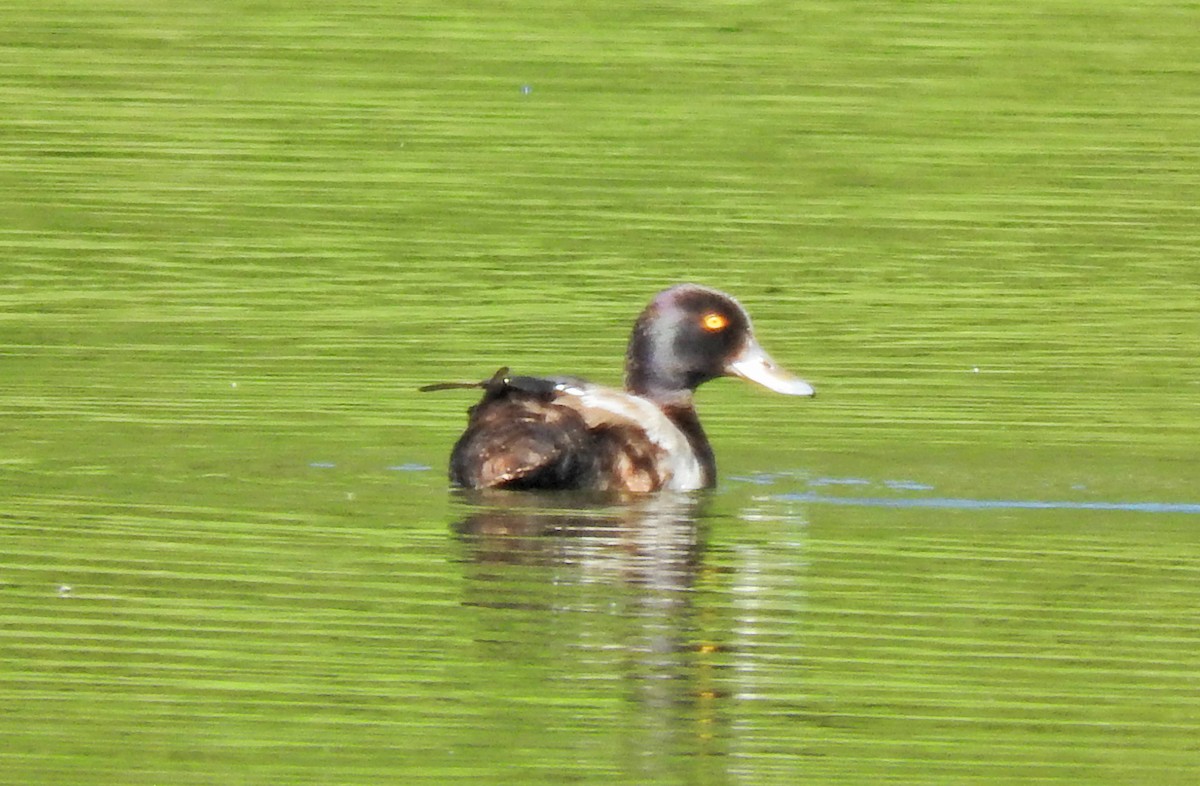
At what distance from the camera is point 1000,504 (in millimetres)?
10266

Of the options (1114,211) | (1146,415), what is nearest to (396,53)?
(1114,211)

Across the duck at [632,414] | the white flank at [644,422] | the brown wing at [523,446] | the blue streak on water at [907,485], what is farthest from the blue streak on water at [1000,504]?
the brown wing at [523,446]

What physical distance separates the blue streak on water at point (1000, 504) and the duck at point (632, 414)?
0.60 meters

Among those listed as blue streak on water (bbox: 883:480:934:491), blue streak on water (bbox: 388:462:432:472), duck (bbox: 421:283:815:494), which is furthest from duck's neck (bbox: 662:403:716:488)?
blue streak on water (bbox: 388:462:432:472)

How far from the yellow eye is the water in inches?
18.5

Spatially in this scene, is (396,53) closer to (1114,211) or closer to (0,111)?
(0,111)

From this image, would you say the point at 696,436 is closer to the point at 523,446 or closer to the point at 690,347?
the point at 690,347

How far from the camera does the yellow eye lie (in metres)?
11.6

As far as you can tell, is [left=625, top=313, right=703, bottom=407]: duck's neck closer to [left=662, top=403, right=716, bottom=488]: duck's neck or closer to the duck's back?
[left=662, top=403, right=716, bottom=488]: duck's neck

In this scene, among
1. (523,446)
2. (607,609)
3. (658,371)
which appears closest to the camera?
(607,609)

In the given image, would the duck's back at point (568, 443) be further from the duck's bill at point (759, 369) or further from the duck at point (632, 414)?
the duck's bill at point (759, 369)

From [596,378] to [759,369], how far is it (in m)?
1.20

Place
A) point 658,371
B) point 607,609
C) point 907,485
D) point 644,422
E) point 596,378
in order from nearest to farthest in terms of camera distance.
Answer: point 607,609 → point 907,485 → point 644,422 → point 658,371 → point 596,378

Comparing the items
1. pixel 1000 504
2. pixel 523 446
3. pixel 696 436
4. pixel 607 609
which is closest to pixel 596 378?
pixel 696 436
